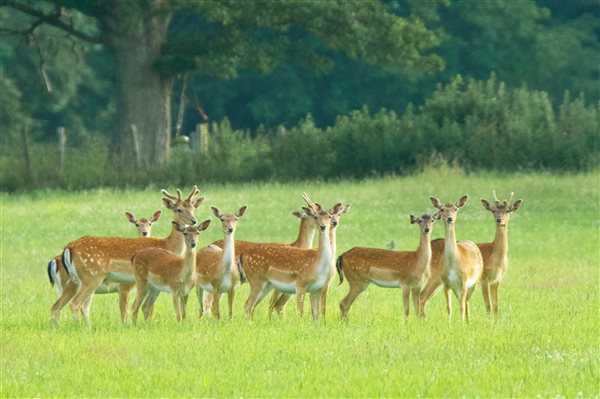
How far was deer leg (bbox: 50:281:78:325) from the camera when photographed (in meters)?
15.3

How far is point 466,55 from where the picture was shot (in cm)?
6275

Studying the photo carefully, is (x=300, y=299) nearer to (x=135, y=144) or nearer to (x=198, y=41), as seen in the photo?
(x=198, y=41)

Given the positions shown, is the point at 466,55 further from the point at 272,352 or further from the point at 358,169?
the point at 272,352

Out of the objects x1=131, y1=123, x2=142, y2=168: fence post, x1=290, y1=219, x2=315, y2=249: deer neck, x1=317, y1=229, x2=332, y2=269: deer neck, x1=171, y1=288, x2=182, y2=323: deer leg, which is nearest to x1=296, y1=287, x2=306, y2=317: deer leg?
x1=317, y1=229, x2=332, y2=269: deer neck

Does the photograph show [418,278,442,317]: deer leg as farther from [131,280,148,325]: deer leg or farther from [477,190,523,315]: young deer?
[131,280,148,325]: deer leg

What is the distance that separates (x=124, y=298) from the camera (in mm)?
15898

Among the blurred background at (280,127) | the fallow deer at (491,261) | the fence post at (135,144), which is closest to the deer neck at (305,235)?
the fallow deer at (491,261)

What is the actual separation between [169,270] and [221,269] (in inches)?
19.2

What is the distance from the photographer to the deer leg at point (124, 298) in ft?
51.3

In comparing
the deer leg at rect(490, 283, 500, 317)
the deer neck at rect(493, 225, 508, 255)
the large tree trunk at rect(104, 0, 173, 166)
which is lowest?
the deer leg at rect(490, 283, 500, 317)

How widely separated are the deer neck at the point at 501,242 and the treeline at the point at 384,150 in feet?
69.8

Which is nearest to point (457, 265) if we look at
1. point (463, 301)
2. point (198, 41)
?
point (463, 301)

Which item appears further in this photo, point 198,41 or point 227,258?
point 198,41

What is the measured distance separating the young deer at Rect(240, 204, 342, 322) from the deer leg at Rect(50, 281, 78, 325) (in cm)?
172
